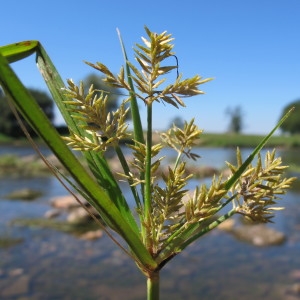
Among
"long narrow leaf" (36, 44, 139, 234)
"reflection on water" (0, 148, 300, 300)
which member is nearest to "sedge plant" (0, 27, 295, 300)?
"long narrow leaf" (36, 44, 139, 234)

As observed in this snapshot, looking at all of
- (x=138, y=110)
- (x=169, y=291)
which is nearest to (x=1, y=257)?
(x=169, y=291)

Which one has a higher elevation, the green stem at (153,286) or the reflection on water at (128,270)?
the green stem at (153,286)

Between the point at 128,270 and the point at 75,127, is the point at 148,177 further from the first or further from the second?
the point at 128,270

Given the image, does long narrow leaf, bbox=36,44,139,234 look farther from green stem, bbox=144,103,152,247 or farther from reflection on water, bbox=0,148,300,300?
reflection on water, bbox=0,148,300,300

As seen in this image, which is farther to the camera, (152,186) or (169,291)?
(169,291)

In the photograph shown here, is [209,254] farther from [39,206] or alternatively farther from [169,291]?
[39,206]

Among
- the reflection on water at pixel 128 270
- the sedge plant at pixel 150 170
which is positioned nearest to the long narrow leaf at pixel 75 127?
the sedge plant at pixel 150 170

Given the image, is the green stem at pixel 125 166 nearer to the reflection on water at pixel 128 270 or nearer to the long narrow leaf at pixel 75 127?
the long narrow leaf at pixel 75 127
